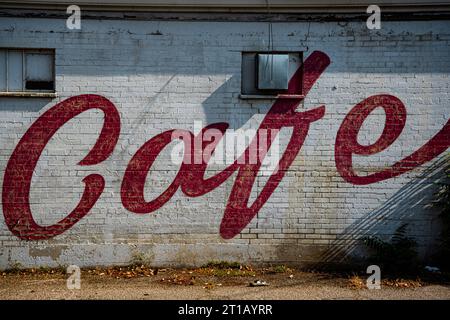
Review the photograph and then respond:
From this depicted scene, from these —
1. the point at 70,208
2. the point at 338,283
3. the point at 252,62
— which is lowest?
the point at 338,283

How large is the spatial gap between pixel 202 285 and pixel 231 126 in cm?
253

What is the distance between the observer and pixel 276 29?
7.34 metres

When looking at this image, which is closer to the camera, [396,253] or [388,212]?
[396,253]

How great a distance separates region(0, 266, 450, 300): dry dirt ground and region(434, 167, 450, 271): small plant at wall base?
25.7 inches

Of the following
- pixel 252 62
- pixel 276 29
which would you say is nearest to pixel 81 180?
pixel 252 62

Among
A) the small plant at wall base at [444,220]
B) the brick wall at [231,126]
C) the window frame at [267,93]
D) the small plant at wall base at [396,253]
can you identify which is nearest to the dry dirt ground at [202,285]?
the brick wall at [231,126]

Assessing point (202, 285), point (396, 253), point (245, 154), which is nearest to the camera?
point (202, 285)

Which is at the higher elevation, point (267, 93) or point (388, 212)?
point (267, 93)

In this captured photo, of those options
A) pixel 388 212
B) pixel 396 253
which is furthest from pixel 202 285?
pixel 388 212

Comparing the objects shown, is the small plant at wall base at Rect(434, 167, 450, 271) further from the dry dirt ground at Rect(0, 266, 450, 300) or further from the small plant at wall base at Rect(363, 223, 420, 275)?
the dry dirt ground at Rect(0, 266, 450, 300)

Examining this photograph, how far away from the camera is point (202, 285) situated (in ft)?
21.6

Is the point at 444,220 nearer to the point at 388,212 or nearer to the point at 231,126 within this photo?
the point at 388,212

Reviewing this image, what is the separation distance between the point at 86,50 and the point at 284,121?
3388 millimetres

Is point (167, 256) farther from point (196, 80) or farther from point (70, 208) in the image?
point (196, 80)
